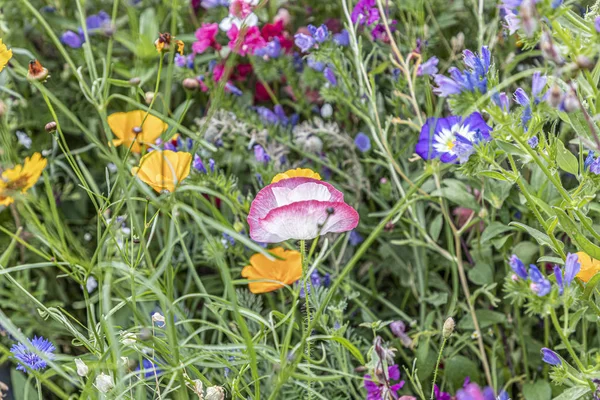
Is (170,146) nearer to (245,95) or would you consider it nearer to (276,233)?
(245,95)

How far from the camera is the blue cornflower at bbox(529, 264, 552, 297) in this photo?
61 centimetres

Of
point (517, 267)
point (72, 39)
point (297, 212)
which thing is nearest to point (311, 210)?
point (297, 212)

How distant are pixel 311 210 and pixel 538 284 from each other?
203mm

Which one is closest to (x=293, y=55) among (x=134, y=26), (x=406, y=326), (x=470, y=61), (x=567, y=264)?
(x=134, y=26)

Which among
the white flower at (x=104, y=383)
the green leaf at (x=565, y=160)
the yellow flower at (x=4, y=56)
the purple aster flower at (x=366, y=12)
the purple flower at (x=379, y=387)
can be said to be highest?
the yellow flower at (x=4, y=56)

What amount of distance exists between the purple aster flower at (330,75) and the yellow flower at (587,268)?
1.51 feet

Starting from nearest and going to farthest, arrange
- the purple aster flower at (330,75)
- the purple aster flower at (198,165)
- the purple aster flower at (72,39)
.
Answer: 1. the purple aster flower at (198,165)
2. the purple aster flower at (330,75)
3. the purple aster flower at (72,39)

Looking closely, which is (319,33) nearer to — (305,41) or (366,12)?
(305,41)

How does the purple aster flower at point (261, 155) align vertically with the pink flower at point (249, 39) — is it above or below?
below

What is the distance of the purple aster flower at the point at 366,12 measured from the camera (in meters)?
1.07

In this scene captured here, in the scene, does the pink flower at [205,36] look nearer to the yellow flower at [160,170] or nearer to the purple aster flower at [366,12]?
the purple aster flower at [366,12]

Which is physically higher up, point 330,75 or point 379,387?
point 330,75

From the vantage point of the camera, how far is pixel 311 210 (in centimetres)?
65

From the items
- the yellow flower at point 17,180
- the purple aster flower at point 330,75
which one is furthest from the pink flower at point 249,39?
the yellow flower at point 17,180
